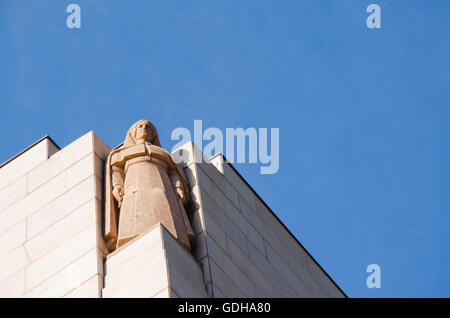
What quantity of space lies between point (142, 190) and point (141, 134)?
1.84 m

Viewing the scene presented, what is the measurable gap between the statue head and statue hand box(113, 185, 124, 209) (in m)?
1.36

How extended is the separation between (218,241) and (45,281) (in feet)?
9.30

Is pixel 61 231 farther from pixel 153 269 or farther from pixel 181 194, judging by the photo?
pixel 153 269

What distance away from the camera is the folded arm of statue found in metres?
16.0

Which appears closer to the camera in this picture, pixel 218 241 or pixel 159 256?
pixel 159 256

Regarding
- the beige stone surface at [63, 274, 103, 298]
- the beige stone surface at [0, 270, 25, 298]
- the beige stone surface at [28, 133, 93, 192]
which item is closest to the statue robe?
the beige stone surface at [28, 133, 93, 192]

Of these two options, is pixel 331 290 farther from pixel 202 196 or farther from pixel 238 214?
pixel 202 196

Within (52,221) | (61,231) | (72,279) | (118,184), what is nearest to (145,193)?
(118,184)

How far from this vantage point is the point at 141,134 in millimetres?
17438

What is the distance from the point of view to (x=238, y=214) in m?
17.9

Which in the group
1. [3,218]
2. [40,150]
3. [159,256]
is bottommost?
[159,256]

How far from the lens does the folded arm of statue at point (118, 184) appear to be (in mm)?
15988

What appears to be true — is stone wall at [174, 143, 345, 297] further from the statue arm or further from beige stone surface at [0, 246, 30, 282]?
beige stone surface at [0, 246, 30, 282]
